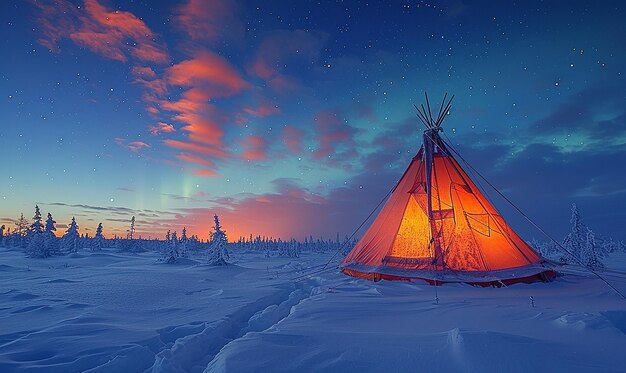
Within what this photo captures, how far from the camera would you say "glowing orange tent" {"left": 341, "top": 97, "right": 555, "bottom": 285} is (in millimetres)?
10164

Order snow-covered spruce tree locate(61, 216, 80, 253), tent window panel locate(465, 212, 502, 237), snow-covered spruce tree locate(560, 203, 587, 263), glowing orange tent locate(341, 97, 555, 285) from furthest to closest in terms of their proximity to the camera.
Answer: snow-covered spruce tree locate(61, 216, 80, 253) < snow-covered spruce tree locate(560, 203, 587, 263) < tent window panel locate(465, 212, 502, 237) < glowing orange tent locate(341, 97, 555, 285)

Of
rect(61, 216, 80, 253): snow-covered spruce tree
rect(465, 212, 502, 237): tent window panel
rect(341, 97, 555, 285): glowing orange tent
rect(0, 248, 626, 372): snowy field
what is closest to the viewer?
rect(0, 248, 626, 372): snowy field

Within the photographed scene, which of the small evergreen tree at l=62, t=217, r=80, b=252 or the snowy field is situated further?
the small evergreen tree at l=62, t=217, r=80, b=252

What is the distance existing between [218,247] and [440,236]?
58.8 ft

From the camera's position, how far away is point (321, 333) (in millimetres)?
4445

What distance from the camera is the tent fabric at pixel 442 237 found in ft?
33.4

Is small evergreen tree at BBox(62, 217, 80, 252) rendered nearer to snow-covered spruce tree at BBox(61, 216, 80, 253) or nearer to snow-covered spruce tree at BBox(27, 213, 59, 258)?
snow-covered spruce tree at BBox(61, 216, 80, 253)

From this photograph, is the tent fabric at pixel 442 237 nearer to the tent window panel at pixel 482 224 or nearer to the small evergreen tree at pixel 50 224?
the tent window panel at pixel 482 224

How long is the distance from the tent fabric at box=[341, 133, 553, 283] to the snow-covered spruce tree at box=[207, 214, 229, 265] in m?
13.2

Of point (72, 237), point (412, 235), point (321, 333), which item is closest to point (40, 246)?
point (72, 237)

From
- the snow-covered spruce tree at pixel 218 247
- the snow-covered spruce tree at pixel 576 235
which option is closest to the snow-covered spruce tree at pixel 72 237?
the snow-covered spruce tree at pixel 218 247

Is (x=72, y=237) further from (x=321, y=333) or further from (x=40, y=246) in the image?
(x=321, y=333)

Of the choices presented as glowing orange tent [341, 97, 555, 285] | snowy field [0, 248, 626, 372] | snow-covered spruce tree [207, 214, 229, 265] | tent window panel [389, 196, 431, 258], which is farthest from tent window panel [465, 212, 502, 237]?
snow-covered spruce tree [207, 214, 229, 265]

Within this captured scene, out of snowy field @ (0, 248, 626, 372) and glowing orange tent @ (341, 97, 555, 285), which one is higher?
glowing orange tent @ (341, 97, 555, 285)
